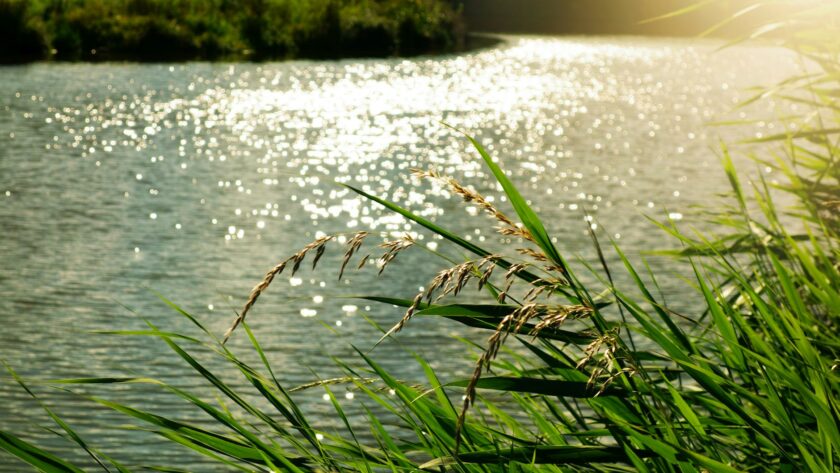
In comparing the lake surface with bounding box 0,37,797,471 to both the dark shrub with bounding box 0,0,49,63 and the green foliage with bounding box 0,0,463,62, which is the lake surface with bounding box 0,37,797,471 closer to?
the dark shrub with bounding box 0,0,49,63

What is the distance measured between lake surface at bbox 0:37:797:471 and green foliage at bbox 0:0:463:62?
7.40ft

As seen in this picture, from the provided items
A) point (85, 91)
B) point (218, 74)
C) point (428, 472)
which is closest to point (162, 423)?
point (428, 472)

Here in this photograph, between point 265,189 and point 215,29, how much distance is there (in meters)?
21.9

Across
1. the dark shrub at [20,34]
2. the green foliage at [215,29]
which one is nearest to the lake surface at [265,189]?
the dark shrub at [20,34]

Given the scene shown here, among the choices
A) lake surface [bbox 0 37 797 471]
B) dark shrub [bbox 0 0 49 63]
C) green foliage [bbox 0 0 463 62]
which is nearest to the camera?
lake surface [bbox 0 37 797 471]

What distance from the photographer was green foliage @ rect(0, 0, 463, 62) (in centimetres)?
3288

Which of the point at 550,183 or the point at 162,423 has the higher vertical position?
the point at 162,423

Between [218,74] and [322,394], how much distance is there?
24.7 meters

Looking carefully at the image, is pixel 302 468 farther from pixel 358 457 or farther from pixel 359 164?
pixel 359 164

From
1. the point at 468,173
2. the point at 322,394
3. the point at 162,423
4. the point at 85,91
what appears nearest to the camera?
the point at 162,423

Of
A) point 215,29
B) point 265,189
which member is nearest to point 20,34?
point 215,29

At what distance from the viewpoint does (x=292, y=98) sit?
2727 centimetres

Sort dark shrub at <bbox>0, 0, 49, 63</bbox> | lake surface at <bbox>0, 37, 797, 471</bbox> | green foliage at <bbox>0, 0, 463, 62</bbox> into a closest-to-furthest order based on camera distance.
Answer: lake surface at <bbox>0, 37, 797, 471</bbox>, dark shrub at <bbox>0, 0, 49, 63</bbox>, green foliage at <bbox>0, 0, 463, 62</bbox>

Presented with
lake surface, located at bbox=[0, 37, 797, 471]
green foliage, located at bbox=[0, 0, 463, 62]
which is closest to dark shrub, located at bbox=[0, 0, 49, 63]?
green foliage, located at bbox=[0, 0, 463, 62]
